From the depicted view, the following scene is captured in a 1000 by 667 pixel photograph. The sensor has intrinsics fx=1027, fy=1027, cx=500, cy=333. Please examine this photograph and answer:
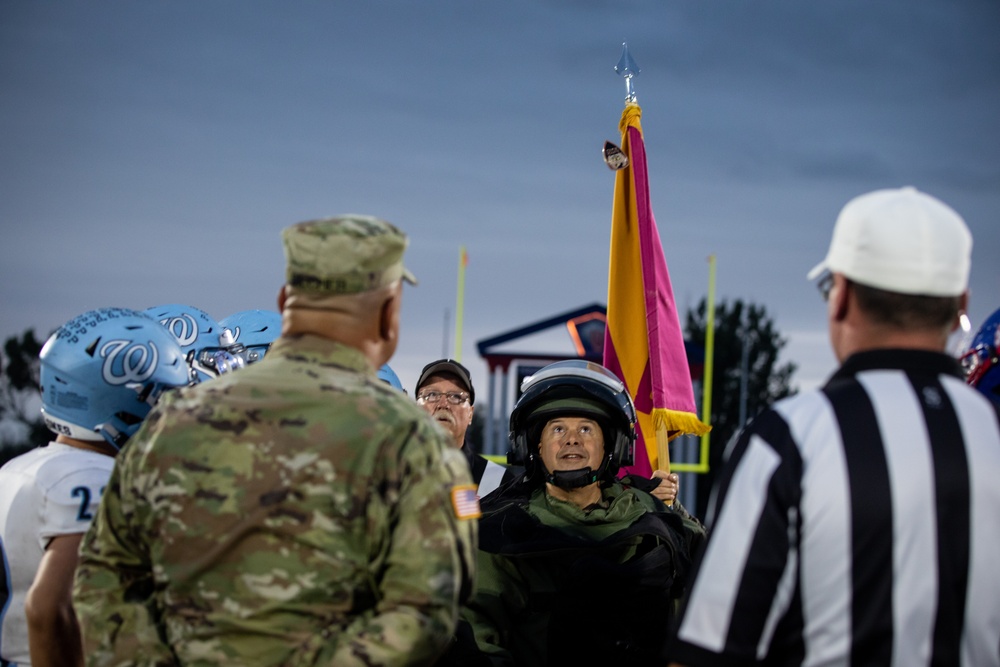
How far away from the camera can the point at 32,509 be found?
308cm

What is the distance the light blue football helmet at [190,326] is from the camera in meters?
5.21

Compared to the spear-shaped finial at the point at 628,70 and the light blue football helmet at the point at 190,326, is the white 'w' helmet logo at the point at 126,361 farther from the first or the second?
the spear-shaped finial at the point at 628,70

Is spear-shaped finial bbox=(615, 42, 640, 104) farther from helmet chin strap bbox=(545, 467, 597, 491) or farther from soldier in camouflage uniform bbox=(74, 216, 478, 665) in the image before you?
soldier in camouflage uniform bbox=(74, 216, 478, 665)

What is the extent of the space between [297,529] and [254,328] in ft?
12.5

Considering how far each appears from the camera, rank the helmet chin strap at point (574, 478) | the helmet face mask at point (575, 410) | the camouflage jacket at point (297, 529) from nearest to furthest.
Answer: the camouflage jacket at point (297, 529), the helmet chin strap at point (574, 478), the helmet face mask at point (575, 410)

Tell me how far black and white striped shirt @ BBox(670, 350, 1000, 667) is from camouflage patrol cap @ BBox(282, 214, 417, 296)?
96cm

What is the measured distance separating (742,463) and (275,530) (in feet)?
3.39

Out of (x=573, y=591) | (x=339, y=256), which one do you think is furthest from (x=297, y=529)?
(x=573, y=591)

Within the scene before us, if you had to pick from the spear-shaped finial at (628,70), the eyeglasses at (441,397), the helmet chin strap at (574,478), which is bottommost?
the helmet chin strap at (574,478)

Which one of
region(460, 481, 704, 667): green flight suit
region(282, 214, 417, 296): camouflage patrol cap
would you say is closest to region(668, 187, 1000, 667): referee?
region(282, 214, 417, 296): camouflage patrol cap

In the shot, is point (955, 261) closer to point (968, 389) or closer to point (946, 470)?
point (968, 389)

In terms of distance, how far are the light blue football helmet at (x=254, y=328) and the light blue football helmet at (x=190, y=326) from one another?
8.3 inches

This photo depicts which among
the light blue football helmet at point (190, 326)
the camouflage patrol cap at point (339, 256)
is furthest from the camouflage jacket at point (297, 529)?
the light blue football helmet at point (190, 326)

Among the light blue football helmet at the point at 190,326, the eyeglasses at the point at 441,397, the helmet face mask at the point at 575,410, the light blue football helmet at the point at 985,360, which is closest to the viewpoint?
the light blue football helmet at the point at 985,360
